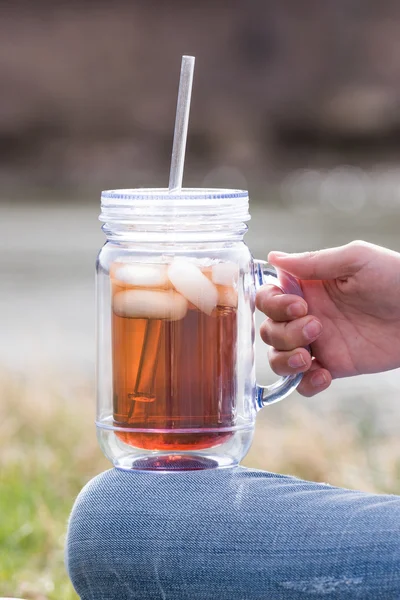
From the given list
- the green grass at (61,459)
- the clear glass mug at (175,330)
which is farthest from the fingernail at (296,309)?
the green grass at (61,459)

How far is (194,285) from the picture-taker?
53.7 inches

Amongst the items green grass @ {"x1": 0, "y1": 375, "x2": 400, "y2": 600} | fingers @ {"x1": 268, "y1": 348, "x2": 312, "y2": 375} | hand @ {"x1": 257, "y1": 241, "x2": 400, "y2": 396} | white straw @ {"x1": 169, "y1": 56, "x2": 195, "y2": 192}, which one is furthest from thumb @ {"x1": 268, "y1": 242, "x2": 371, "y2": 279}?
green grass @ {"x1": 0, "y1": 375, "x2": 400, "y2": 600}

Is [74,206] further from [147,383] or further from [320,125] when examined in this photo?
[147,383]

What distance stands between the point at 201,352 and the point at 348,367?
0.48 m

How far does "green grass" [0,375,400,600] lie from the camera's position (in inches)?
97.1

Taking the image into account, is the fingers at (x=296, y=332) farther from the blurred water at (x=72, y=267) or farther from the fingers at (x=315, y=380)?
the blurred water at (x=72, y=267)

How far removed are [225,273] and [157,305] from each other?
0.38 feet

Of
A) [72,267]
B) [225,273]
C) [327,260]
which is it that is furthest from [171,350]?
[72,267]

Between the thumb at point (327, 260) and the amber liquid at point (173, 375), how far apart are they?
272 mm

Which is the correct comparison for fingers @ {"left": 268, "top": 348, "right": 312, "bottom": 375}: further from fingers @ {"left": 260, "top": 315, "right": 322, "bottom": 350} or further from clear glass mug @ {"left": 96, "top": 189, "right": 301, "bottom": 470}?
clear glass mug @ {"left": 96, "top": 189, "right": 301, "bottom": 470}

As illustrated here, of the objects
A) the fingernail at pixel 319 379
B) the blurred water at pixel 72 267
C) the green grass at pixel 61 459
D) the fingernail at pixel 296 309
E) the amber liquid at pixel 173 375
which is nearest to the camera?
the amber liquid at pixel 173 375

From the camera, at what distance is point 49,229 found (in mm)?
17172

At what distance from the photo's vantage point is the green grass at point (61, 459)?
2.47 m

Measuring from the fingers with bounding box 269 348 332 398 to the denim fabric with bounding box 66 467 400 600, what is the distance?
0.18 m
